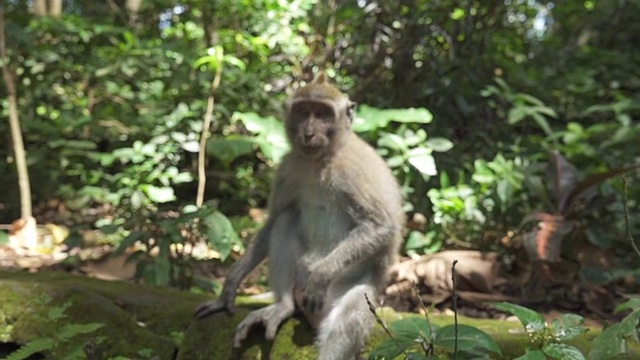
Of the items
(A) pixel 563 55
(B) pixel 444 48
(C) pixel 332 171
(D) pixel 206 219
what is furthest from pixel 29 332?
(A) pixel 563 55

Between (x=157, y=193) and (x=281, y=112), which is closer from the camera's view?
Answer: (x=157, y=193)

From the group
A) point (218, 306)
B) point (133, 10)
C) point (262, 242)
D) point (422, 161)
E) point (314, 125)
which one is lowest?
point (218, 306)

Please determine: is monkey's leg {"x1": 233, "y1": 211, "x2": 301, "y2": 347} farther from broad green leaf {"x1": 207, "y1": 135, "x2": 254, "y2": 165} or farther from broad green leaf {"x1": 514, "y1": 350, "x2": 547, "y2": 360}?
broad green leaf {"x1": 207, "y1": 135, "x2": 254, "y2": 165}

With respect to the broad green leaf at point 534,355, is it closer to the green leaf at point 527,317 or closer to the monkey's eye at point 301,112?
the green leaf at point 527,317

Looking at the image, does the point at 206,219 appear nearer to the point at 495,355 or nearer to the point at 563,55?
the point at 495,355

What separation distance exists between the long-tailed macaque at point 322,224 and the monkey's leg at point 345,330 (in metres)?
0.02

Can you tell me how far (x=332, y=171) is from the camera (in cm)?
388

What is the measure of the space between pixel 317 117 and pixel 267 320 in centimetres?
128

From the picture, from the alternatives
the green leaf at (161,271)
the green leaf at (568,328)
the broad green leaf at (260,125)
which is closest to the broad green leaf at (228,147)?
the broad green leaf at (260,125)

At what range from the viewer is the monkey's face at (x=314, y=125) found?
3848mm

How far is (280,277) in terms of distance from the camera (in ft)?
12.5

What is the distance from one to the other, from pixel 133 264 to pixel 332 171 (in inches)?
130

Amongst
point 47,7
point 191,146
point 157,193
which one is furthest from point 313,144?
point 47,7

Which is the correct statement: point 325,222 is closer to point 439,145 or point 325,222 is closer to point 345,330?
point 345,330
